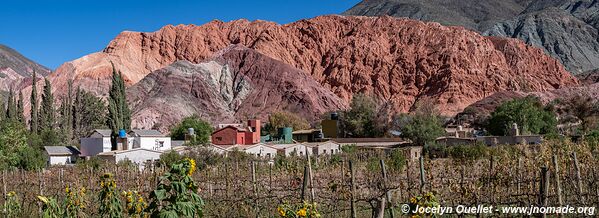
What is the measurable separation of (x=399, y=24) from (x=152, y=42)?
139 ft

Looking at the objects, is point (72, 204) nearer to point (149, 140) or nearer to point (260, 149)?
point (260, 149)

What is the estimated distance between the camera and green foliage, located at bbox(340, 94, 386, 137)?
68875 mm

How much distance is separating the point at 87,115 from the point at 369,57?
154 ft

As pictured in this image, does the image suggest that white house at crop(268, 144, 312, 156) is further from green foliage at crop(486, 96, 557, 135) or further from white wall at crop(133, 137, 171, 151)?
green foliage at crop(486, 96, 557, 135)

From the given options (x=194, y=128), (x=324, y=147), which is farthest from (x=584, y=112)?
(x=194, y=128)

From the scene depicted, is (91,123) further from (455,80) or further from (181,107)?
(455,80)

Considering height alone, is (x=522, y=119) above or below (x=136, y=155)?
above

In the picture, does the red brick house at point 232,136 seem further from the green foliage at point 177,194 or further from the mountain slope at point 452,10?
the mountain slope at point 452,10

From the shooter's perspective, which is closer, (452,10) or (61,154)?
(61,154)

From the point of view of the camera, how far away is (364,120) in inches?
2731

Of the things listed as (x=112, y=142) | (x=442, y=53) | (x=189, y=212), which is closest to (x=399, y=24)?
(x=442, y=53)

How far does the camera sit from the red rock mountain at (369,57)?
9106 cm

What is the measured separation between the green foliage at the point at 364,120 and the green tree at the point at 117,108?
80.6ft

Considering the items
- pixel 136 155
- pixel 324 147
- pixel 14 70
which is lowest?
pixel 136 155
